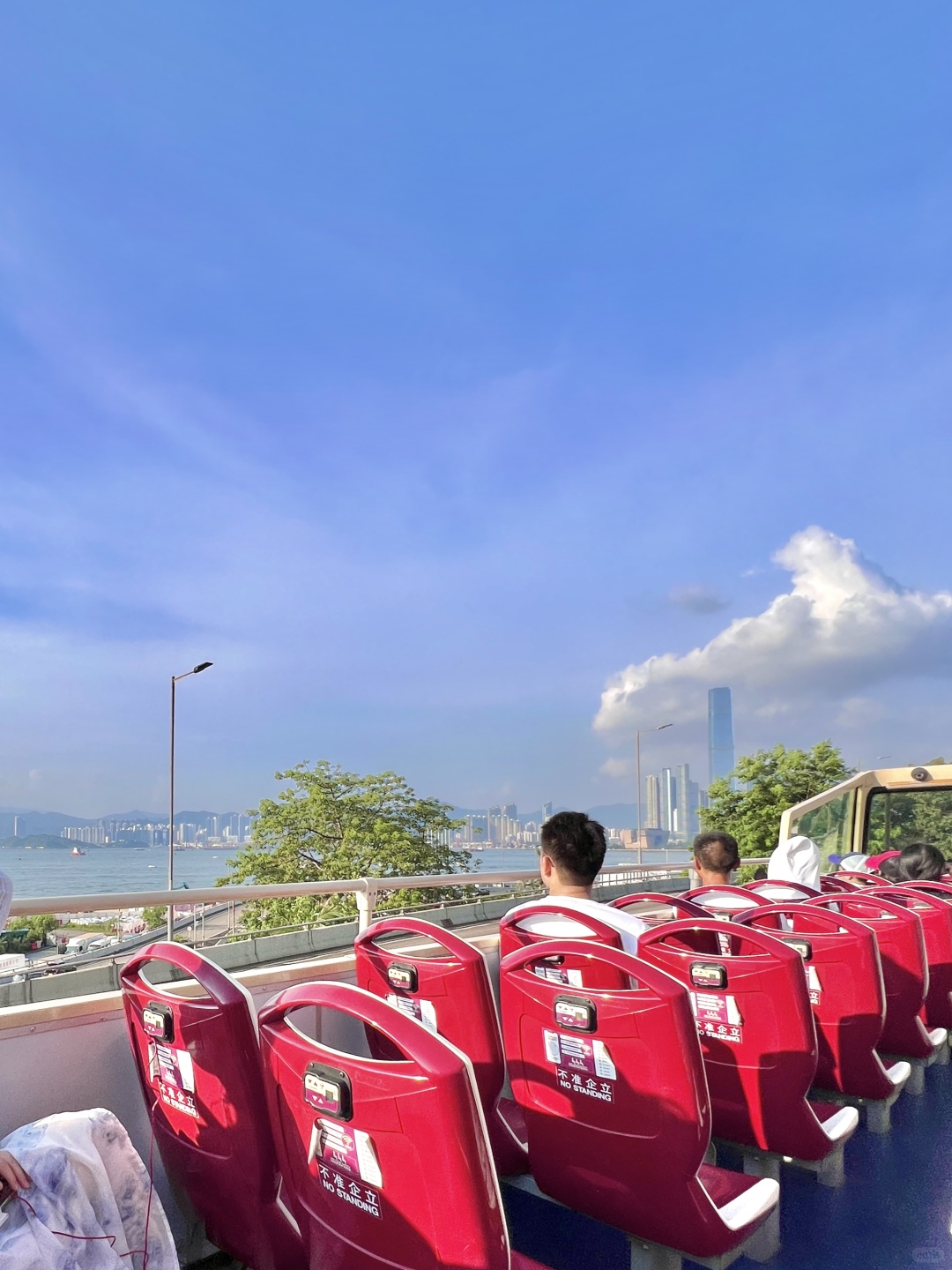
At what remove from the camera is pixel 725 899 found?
13.8ft

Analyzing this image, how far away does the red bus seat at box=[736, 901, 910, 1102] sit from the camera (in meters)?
3.49

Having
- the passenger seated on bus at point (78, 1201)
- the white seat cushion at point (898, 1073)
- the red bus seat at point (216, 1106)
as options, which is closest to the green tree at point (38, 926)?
the red bus seat at point (216, 1106)

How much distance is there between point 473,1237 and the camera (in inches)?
64.8

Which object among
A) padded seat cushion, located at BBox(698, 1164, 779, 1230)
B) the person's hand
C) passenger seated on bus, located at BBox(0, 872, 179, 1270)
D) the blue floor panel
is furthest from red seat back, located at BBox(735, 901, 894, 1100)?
the person's hand

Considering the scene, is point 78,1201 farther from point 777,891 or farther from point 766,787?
point 766,787

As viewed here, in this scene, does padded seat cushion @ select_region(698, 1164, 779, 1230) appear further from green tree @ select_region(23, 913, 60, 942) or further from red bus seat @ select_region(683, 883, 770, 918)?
green tree @ select_region(23, 913, 60, 942)

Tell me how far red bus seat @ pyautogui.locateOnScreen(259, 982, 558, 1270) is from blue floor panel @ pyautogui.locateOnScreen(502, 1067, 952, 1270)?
5.16 ft

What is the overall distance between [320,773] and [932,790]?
3438cm

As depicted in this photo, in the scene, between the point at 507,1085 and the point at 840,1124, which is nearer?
the point at 840,1124

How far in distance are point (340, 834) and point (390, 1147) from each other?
40.9 metres

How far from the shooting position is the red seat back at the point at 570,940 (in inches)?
102

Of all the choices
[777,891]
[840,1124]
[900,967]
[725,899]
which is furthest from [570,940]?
[777,891]

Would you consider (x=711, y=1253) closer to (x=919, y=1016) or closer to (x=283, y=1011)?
(x=283, y=1011)

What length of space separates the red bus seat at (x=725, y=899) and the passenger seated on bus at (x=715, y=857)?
1068 mm
